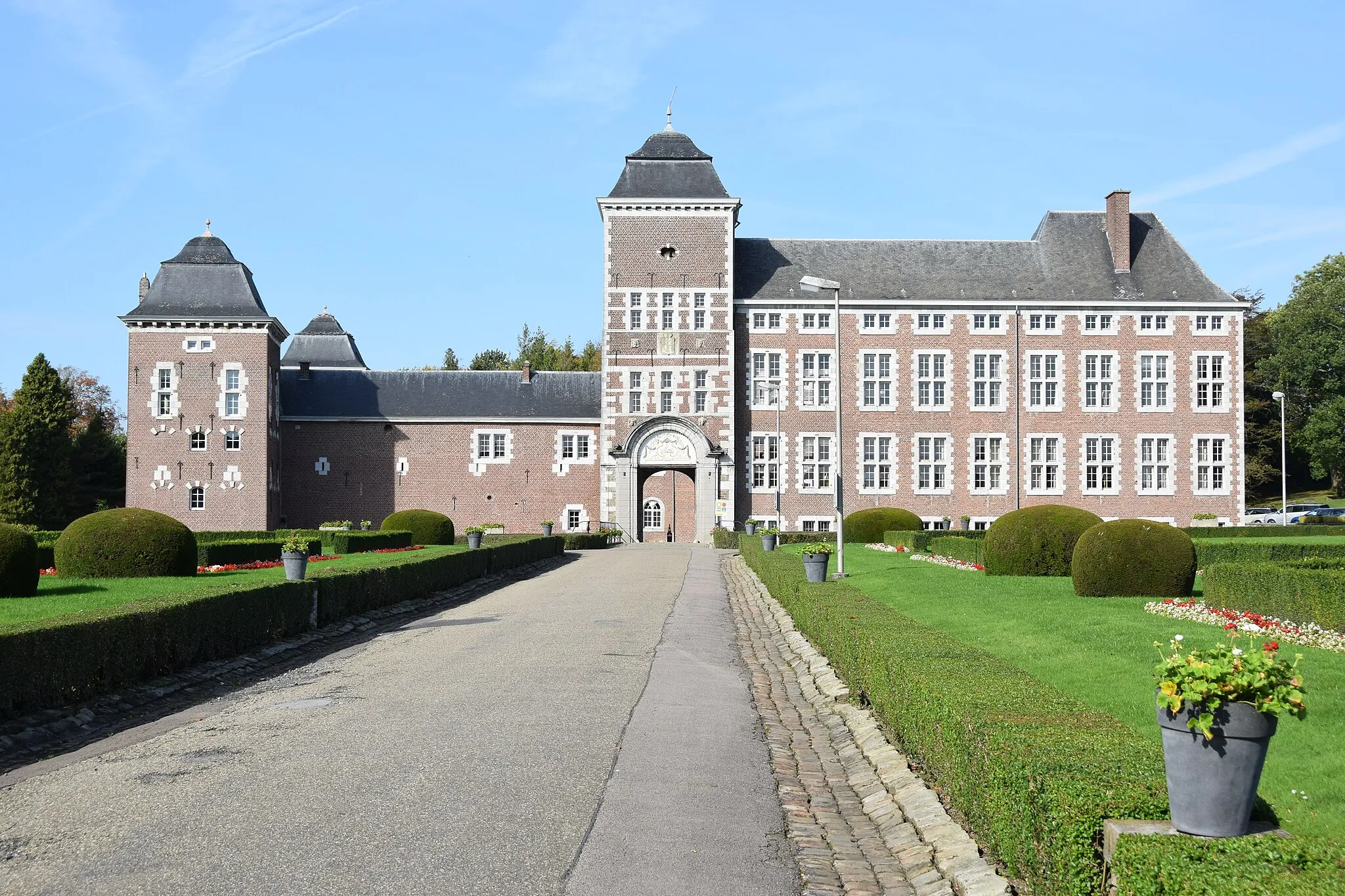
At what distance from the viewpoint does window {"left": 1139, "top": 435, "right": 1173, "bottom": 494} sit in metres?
55.0

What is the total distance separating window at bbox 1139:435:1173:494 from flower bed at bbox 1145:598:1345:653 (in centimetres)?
4161

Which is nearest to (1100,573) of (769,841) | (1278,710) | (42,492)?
(769,841)

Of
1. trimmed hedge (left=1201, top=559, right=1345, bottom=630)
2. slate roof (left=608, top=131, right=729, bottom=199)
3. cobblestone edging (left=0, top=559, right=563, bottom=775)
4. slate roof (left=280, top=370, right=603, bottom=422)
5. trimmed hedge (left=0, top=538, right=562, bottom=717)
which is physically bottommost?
cobblestone edging (left=0, top=559, right=563, bottom=775)

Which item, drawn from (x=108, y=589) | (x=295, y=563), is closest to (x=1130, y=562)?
(x=295, y=563)

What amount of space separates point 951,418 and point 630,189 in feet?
57.9

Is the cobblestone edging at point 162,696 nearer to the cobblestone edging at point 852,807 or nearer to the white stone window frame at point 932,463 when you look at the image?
the cobblestone edging at point 852,807

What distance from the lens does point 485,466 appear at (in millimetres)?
57156

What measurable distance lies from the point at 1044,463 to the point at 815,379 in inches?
432

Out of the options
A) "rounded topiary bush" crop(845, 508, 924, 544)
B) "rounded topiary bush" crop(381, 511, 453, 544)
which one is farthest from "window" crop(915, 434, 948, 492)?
"rounded topiary bush" crop(381, 511, 453, 544)

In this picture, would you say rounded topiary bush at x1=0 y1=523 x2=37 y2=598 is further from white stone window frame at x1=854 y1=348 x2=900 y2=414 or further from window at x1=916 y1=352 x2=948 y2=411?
window at x1=916 y1=352 x2=948 y2=411

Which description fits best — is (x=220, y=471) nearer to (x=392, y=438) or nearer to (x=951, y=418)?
(x=392, y=438)

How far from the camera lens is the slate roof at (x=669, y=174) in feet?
177

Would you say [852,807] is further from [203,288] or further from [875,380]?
[203,288]

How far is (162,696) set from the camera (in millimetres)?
11961
